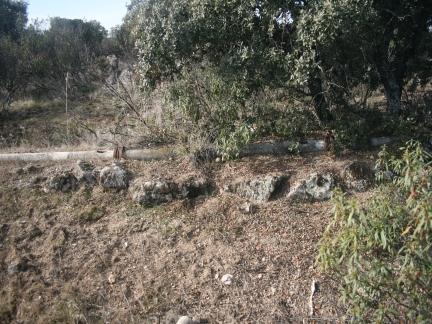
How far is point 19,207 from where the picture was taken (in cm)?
555

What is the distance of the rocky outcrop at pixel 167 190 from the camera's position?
5.33 m

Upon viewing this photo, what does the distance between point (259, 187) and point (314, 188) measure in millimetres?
686

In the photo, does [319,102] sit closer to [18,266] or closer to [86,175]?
[86,175]

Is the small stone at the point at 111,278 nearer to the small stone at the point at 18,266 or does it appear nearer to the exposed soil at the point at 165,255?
the exposed soil at the point at 165,255

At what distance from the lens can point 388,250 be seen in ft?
8.93

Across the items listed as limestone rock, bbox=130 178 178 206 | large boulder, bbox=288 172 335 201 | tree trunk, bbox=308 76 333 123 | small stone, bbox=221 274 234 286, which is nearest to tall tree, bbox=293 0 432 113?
tree trunk, bbox=308 76 333 123

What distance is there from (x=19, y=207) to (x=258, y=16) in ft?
13.6

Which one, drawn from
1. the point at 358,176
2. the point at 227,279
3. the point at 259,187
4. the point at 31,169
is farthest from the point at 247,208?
the point at 31,169

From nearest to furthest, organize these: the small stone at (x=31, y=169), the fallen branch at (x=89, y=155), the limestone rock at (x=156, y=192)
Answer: the limestone rock at (x=156, y=192)
the fallen branch at (x=89, y=155)
the small stone at (x=31, y=169)

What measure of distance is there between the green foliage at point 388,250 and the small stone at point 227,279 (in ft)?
5.19

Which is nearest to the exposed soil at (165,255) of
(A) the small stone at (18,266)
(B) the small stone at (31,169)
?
(A) the small stone at (18,266)

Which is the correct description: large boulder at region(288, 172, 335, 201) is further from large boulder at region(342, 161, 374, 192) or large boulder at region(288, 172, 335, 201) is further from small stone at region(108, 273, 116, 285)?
small stone at region(108, 273, 116, 285)

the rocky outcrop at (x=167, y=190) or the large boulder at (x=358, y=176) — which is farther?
the rocky outcrop at (x=167, y=190)

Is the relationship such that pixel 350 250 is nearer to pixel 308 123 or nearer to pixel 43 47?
pixel 308 123
